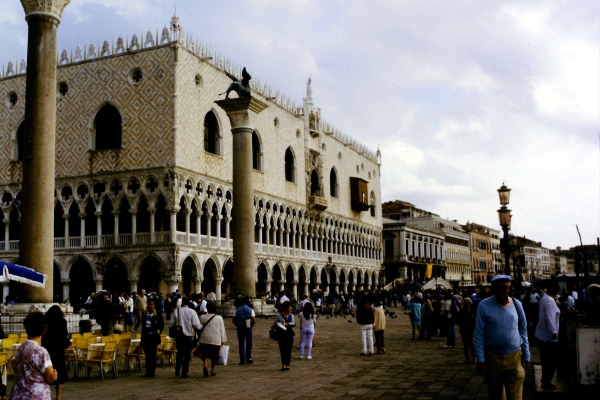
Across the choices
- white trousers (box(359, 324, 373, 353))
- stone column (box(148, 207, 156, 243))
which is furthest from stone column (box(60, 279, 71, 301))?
white trousers (box(359, 324, 373, 353))

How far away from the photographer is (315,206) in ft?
150

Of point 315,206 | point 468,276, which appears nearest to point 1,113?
point 315,206

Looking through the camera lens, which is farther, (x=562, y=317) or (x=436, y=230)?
(x=436, y=230)

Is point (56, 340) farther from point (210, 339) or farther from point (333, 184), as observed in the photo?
point (333, 184)

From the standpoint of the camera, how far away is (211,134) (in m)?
34.8

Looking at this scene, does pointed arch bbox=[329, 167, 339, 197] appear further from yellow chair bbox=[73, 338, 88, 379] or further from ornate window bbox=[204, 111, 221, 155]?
yellow chair bbox=[73, 338, 88, 379]

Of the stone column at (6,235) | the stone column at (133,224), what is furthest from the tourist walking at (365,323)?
the stone column at (6,235)

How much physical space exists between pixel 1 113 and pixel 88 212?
797 centimetres

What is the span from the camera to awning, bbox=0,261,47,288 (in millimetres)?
10562

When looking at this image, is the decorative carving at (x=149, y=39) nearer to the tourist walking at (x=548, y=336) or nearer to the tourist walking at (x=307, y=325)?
the tourist walking at (x=307, y=325)

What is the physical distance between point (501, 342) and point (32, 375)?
141 inches

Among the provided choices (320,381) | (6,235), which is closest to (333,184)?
(6,235)

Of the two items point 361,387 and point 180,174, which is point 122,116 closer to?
point 180,174

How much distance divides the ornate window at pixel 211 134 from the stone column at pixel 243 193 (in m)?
13.6
